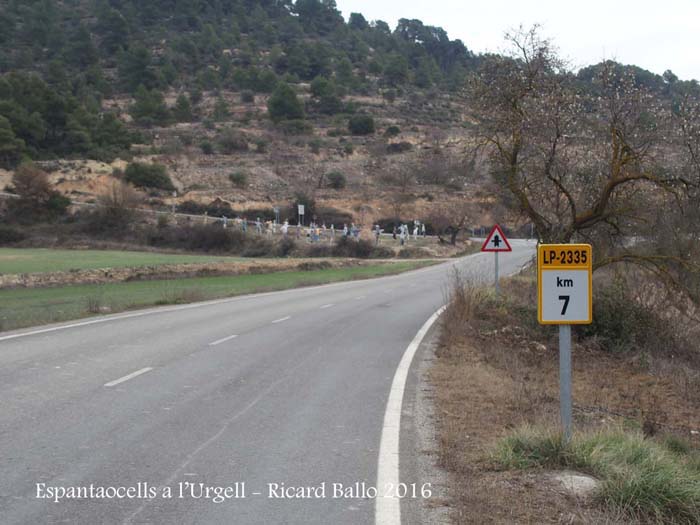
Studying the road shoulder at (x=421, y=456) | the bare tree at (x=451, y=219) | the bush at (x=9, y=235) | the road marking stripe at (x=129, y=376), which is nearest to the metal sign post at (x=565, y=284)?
the road shoulder at (x=421, y=456)

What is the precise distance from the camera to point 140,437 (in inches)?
306

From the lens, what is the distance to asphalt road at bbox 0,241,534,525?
594 centimetres

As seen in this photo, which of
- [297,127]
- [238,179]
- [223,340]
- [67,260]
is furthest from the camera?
[297,127]

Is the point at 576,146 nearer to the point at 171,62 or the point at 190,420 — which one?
the point at 190,420

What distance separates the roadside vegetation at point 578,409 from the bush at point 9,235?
52795mm

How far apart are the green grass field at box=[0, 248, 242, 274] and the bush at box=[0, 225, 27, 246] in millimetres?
4508

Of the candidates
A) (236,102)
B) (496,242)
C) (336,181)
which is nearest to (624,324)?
(496,242)

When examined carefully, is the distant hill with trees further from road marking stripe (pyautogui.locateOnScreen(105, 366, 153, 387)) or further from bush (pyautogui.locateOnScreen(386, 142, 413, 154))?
road marking stripe (pyautogui.locateOnScreen(105, 366, 153, 387))

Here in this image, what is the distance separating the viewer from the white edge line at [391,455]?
19.0 feet

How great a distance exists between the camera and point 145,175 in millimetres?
82812

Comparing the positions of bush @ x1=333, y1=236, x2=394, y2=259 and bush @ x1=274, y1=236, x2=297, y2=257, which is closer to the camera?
bush @ x1=274, y1=236, x2=297, y2=257

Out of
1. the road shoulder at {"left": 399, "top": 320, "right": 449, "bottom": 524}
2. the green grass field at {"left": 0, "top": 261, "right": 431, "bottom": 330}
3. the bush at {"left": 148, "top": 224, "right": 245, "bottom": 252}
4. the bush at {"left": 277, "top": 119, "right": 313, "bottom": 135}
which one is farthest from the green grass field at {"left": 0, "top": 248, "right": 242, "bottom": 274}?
the bush at {"left": 277, "top": 119, "right": 313, "bottom": 135}

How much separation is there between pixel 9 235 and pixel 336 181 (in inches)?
1558

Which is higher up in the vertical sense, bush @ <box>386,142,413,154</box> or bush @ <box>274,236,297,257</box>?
bush @ <box>386,142,413,154</box>
